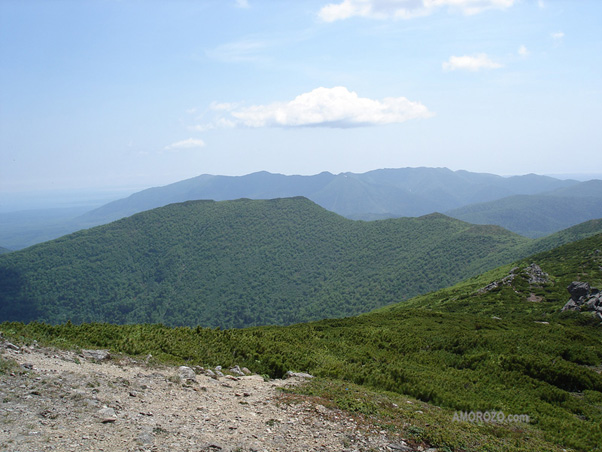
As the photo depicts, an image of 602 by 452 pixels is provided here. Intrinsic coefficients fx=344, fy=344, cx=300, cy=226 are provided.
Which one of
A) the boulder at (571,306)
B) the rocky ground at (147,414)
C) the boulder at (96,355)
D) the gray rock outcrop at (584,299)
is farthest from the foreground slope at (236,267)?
the boulder at (96,355)

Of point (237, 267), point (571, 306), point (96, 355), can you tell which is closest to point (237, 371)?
point (96, 355)

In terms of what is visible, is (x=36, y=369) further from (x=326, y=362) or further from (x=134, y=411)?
(x=326, y=362)

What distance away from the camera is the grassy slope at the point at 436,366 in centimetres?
1041

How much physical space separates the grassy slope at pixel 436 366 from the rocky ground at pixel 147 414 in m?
1.51

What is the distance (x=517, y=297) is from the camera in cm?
3659

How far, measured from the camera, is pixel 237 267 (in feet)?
494

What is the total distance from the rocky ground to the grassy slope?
151 centimetres

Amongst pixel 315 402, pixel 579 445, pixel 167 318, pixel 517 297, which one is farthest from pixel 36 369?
pixel 167 318

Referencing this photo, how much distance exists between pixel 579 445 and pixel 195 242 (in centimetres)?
16797

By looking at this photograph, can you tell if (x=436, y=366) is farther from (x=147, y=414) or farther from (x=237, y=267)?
(x=237, y=267)

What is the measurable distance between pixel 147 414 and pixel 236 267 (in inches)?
5690

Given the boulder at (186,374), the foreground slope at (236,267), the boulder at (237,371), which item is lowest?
the foreground slope at (236,267)

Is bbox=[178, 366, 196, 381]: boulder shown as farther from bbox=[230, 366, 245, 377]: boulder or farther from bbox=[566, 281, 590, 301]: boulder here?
bbox=[566, 281, 590, 301]: boulder

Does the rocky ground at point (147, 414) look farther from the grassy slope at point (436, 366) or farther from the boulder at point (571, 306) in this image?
the boulder at point (571, 306)
